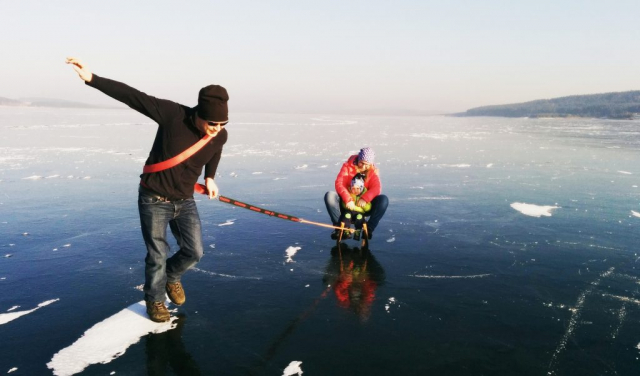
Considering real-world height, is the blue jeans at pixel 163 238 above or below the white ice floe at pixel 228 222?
above

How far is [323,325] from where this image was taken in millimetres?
3906

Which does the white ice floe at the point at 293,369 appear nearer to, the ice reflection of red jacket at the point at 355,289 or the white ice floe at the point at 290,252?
the ice reflection of red jacket at the point at 355,289

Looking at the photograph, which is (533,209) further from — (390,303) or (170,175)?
(170,175)

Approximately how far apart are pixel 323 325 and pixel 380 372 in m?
0.85

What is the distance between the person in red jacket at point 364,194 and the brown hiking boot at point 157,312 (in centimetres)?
319

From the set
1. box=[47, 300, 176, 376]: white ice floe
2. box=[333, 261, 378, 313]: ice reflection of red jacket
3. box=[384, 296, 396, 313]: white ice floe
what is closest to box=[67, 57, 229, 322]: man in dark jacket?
box=[47, 300, 176, 376]: white ice floe

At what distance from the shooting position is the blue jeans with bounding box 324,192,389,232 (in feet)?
21.0

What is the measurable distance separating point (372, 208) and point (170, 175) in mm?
3596

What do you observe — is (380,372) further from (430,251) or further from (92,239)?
(92,239)

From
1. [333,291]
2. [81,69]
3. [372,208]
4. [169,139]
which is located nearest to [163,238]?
[169,139]

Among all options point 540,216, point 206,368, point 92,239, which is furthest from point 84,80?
point 540,216

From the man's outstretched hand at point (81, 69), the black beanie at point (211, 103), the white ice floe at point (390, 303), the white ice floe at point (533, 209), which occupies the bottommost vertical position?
the white ice floe at point (390, 303)

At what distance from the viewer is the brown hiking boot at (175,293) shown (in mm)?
4207

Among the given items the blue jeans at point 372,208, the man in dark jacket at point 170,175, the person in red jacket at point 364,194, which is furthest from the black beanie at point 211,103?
the blue jeans at point 372,208
